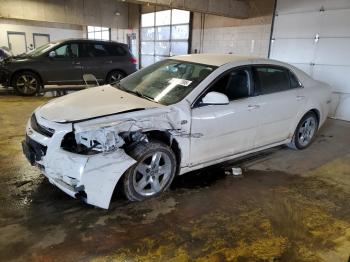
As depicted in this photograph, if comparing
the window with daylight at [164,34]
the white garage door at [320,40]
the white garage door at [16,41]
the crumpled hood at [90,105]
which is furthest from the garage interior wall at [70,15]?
the crumpled hood at [90,105]

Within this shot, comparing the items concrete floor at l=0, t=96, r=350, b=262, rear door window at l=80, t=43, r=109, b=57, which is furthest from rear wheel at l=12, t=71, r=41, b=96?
concrete floor at l=0, t=96, r=350, b=262

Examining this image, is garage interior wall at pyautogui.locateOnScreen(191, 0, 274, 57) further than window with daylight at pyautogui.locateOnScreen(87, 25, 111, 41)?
No

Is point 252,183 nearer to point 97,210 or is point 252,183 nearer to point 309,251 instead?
point 309,251

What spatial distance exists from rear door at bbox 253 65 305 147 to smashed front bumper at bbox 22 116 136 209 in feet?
6.47

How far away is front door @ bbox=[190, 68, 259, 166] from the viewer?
3.15 meters

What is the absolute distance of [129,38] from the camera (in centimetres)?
1692

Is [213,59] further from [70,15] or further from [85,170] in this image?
[70,15]

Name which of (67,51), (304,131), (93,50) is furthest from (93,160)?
(93,50)

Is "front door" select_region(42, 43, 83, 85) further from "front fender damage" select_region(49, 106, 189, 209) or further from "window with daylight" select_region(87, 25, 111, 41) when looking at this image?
"window with daylight" select_region(87, 25, 111, 41)

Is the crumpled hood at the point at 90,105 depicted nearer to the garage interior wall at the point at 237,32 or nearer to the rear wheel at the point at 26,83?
the rear wheel at the point at 26,83

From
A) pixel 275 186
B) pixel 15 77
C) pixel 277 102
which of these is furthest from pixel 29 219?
pixel 15 77

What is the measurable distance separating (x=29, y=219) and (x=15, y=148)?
79.0 inches

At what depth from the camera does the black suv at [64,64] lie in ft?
25.8

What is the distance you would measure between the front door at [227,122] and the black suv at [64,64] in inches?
250
